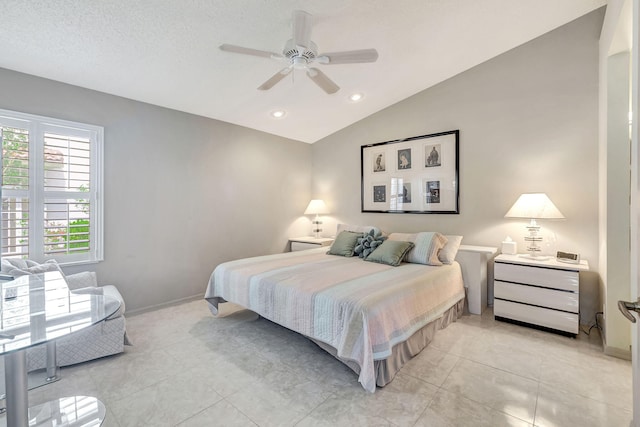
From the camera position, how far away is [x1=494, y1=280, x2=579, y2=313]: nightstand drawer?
279cm

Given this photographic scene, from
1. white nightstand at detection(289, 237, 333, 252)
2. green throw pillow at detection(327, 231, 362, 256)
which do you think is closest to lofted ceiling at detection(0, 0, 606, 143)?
green throw pillow at detection(327, 231, 362, 256)

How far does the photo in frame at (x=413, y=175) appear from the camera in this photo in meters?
3.94

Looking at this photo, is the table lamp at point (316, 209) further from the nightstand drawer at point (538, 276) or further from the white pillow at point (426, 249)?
the nightstand drawer at point (538, 276)

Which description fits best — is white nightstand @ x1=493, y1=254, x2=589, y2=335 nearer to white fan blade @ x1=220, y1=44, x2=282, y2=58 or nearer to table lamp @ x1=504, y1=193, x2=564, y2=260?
table lamp @ x1=504, y1=193, x2=564, y2=260

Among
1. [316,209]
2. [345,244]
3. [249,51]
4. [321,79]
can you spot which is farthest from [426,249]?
[249,51]

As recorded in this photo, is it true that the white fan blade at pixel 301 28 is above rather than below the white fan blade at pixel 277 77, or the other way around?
above

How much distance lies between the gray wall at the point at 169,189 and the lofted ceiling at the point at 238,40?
0.23 metres

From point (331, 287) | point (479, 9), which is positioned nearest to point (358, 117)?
point (479, 9)

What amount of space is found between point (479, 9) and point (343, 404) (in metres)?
3.42

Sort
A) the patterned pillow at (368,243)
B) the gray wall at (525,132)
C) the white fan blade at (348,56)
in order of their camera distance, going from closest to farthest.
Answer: the white fan blade at (348,56) → the gray wall at (525,132) → the patterned pillow at (368,243)

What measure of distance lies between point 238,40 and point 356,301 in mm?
2445

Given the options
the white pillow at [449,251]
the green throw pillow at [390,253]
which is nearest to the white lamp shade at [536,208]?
the white pillow at [449,251]

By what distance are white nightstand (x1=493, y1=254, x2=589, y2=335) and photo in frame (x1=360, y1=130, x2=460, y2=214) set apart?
106 centimetres

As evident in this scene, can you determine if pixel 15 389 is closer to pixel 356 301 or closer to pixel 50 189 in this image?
pixel 356 301
